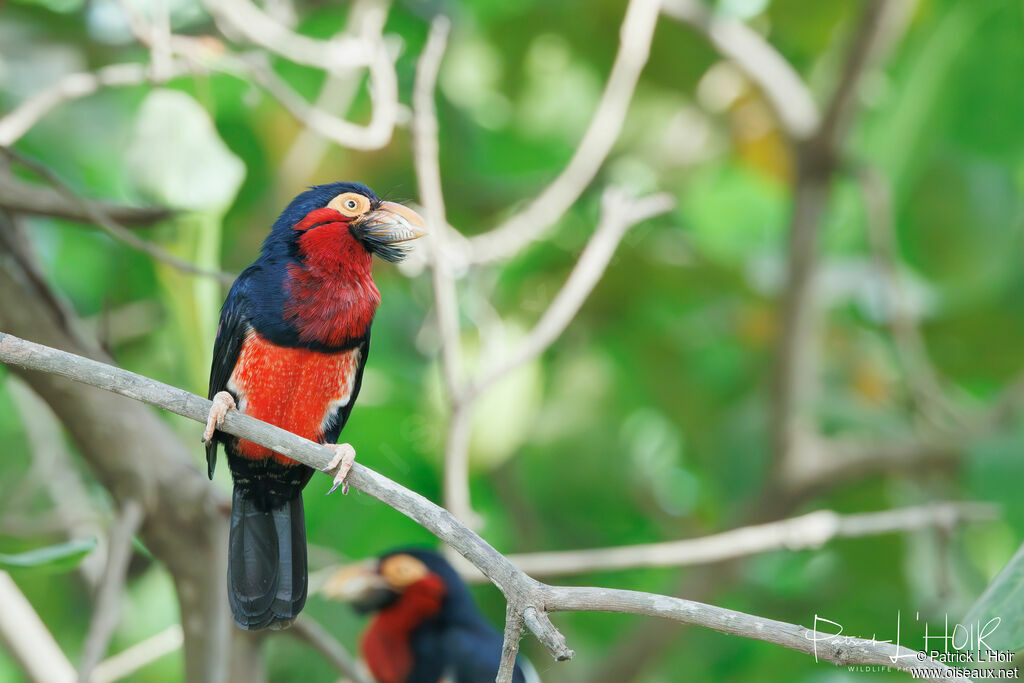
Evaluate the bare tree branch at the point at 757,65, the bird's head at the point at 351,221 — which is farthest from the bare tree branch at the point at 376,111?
the bare tree branch at the point at 757,65

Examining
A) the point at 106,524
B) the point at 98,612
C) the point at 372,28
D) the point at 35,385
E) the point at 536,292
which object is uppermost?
the point at 536,292

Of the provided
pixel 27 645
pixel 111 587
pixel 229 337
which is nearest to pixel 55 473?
pixel 27 645

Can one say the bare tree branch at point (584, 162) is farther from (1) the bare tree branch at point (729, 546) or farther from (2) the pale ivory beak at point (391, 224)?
(2) the pale ivory beak at point (391, 224)

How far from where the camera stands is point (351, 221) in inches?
71.7

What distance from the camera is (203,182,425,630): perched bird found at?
1777 mm

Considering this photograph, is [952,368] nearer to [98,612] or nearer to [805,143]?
[805,143]

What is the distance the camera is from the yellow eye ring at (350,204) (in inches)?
72.2

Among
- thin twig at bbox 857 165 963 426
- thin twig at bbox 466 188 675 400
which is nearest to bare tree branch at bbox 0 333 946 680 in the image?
thin twig at bbox 466 188 675 400

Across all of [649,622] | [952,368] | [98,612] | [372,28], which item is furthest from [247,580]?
[952,368]

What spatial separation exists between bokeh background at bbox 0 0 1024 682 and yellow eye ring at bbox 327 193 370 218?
6.10ft

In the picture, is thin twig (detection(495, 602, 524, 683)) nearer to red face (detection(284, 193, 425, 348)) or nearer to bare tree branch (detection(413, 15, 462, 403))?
red face (detection(284, 193, 425, 348))

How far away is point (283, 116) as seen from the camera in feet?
15.4

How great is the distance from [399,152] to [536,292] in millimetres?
850

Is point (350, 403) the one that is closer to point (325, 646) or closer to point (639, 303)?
point (325, 646)
